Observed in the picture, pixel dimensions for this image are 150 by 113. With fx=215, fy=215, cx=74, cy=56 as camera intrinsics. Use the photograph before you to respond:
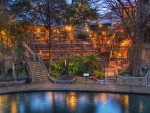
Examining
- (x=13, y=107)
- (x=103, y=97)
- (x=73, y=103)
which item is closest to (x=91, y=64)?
(x=103, y=97)

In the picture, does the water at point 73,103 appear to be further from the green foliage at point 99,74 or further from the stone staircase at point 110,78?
the green foliage at point 99,74

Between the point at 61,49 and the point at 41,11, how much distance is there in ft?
20.0

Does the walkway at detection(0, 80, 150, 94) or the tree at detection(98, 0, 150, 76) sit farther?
the tree at detection(98, 0, 150, 76)

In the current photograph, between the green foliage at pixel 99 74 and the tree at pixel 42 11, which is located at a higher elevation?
the tree at pixel 42 11

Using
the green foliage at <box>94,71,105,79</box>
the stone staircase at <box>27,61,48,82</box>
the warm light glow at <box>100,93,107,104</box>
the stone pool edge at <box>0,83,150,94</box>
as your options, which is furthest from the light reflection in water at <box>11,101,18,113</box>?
the green foliage at <box>94,71,105,79</box>

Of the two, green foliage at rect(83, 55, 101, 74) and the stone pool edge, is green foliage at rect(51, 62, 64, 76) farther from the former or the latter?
the stone pool edge

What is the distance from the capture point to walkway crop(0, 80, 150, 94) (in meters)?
14.6

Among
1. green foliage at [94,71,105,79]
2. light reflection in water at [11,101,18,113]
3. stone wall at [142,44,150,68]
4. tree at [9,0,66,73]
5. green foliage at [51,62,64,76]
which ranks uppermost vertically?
tree at [9,0,66,73]

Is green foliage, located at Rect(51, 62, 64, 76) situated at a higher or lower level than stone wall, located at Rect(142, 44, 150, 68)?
lower

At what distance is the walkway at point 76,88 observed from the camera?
14649mm

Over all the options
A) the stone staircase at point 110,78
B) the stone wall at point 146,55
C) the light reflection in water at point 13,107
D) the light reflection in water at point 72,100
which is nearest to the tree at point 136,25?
the stone staircase at point 110,78

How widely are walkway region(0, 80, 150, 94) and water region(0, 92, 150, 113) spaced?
1.56 feet

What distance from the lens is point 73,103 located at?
12.6 meters

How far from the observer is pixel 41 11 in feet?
65.6
